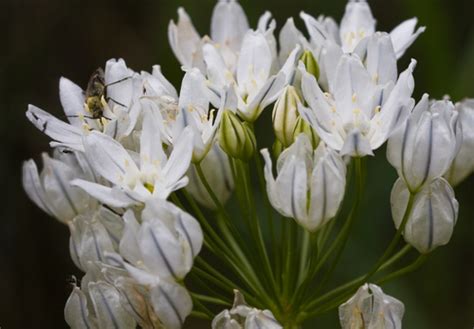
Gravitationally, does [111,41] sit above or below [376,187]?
above

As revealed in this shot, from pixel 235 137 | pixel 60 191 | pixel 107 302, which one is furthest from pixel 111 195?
pixel 60 191

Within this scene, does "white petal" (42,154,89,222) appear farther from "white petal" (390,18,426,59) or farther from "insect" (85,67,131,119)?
"white petal" (390,18,426,59)

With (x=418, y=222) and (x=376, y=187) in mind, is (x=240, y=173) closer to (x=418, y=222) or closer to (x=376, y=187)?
(x=418, y=222)

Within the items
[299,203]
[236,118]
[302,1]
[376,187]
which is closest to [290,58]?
[236,118]

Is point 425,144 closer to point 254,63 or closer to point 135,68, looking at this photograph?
point 254,63

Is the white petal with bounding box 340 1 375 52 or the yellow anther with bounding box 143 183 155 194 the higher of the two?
the yellow anther with bounding box 143 183 155 194

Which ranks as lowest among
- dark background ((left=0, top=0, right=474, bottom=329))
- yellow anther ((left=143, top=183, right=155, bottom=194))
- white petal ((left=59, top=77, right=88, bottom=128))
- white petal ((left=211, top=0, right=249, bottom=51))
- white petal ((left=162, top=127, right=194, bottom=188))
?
dark background ((left=0, top=0, right=474, bottom=329))

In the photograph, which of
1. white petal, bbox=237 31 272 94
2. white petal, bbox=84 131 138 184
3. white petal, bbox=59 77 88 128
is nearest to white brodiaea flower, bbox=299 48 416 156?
white petal, bbox=237 31 272 94
